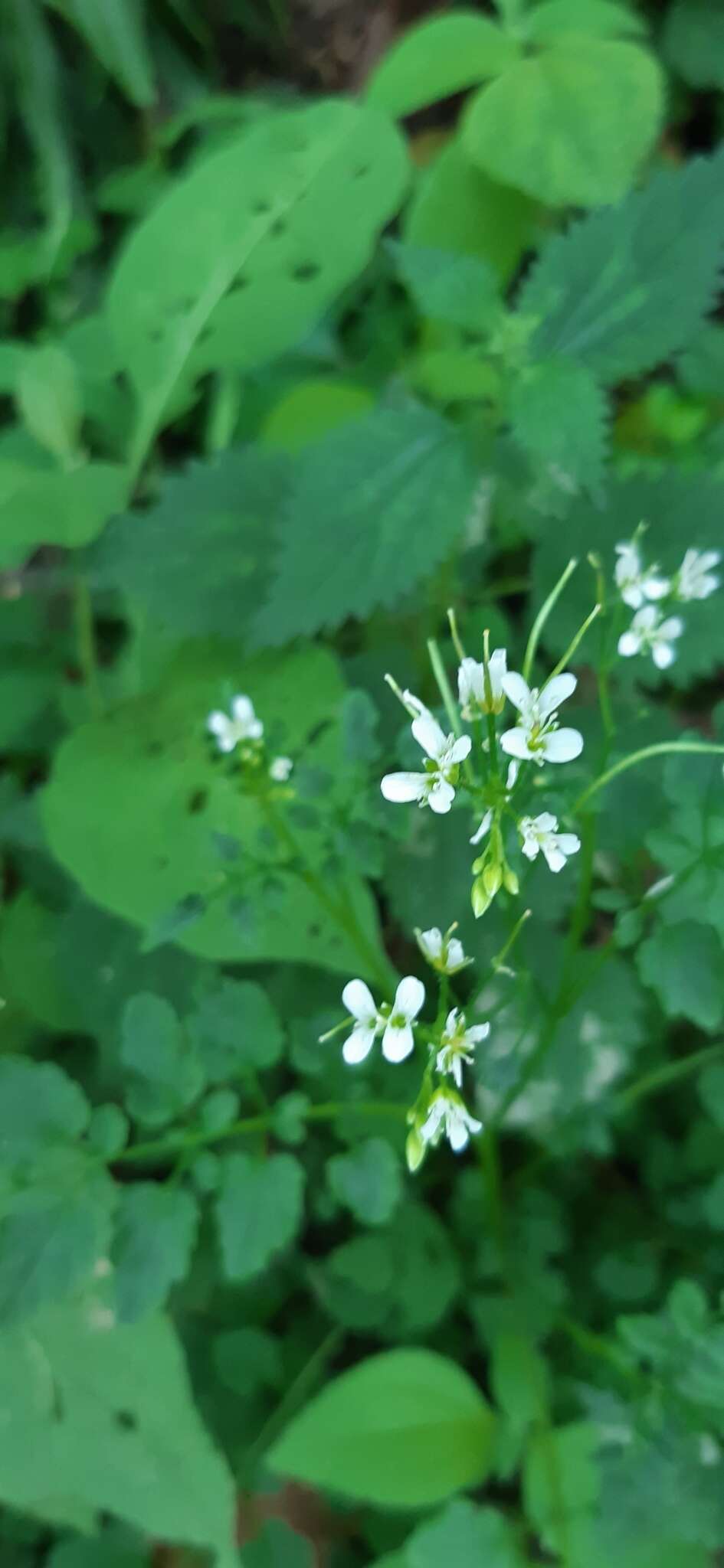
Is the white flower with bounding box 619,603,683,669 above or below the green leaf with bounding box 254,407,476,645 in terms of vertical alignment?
below

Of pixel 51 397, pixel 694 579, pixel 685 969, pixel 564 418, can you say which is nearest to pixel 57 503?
pixel 51 397

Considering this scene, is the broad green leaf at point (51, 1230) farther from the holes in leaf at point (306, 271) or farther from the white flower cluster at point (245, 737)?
the holes in leaf at point (306, 271)

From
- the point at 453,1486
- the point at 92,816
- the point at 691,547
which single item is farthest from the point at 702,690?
the point at 453,1486

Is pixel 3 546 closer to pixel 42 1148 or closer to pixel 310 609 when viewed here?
pixel 310 609

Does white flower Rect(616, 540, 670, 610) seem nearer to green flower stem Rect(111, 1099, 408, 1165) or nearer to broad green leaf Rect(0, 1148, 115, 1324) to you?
green flower stem Rect(111, 1099, 408, 1165)

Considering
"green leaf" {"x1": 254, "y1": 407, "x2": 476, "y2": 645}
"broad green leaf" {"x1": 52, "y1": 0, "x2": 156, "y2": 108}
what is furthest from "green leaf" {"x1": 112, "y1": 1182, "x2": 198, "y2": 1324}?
"broad green leaf" {"x1": 52, "y1": 0, "x2": 156, "y2": 108}

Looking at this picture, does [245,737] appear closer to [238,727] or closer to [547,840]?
[238,727]
